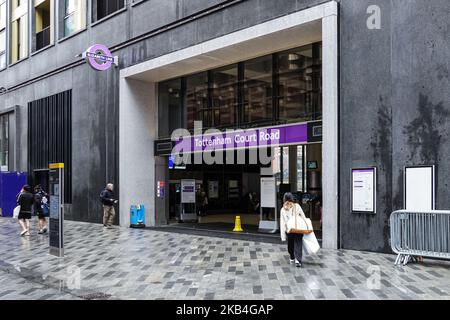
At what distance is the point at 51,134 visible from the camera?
2206 centimetres

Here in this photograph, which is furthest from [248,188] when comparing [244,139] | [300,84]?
[300,84]

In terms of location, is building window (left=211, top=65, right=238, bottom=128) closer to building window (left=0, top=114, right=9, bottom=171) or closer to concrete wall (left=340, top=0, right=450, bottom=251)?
concrete wall (left=340, top=0, right=450, bottom=251)

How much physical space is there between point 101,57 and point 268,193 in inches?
316

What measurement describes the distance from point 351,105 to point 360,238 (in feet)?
10.1

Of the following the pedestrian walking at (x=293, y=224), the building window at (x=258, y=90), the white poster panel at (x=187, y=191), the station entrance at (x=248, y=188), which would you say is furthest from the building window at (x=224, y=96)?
the pedestrian walking at (x=293, y=224)

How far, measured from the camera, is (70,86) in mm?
20641

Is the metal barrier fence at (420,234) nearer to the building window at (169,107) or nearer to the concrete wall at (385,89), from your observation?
the concrete wall at (385,89)

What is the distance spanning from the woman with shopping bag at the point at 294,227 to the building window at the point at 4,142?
22.2m

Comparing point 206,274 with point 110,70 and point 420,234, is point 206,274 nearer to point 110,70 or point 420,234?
point 420,234

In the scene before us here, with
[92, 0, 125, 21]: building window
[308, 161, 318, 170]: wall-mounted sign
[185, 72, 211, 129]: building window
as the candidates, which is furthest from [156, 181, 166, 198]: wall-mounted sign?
[92, 0, 125, 21]: building window

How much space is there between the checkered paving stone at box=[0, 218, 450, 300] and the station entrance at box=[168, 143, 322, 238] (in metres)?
4.10

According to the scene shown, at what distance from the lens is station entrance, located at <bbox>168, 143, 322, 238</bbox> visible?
16344 millimetres
